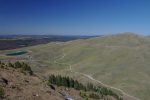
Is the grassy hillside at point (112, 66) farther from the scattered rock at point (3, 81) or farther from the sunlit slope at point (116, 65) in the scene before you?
the scattered rock at point (3, 81)

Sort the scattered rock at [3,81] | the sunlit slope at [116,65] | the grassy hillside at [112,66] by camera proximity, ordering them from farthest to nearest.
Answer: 1. the grassy hillside at [112,66]
2. the sunlit slope at [116,65]
3. the scattered rock at [3,81]

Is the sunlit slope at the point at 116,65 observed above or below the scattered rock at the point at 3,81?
below

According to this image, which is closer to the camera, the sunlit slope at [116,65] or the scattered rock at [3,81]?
the scattered rock at [3,81]

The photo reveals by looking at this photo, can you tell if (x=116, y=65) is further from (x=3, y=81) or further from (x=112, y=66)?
(x=3, y=81)

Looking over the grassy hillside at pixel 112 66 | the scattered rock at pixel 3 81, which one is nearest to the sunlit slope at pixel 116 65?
the grassy hillside at pixel 112 66

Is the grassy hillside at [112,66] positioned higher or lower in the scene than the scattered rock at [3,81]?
lower

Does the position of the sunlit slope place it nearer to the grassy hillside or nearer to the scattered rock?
the grassy hillside

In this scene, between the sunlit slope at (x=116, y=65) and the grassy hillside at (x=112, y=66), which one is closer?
the sunlit slope at (x=116, y=65)

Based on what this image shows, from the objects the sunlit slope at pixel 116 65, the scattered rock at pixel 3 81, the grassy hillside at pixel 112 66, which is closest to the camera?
the scattered rock at pixel 3 81

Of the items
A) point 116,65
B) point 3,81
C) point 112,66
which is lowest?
point 112,66

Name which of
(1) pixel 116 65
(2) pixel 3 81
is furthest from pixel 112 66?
(2) pixel 3 81

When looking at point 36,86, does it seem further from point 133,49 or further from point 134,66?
point 133,49
